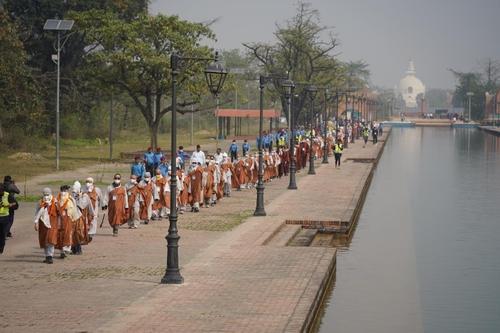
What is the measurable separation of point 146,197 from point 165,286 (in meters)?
7.64

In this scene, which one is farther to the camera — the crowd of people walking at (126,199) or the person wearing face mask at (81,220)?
the person wearing face mask at (81,220)

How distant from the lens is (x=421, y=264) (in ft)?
71.1

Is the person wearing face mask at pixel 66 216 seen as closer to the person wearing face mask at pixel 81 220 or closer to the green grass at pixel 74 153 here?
the person wearing face mask at pixel 81 220

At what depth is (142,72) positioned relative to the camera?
4800 cm

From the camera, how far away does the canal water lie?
16.3 meters

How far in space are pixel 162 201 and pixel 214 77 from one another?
6.41m

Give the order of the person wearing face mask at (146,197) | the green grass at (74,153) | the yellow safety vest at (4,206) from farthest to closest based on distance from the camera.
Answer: the green grass at (74,153), the person wearing face mask at (146,197), the yellow safety vest at (4,206)

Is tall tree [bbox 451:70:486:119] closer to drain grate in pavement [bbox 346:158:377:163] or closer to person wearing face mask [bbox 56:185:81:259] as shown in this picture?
drain grate in pavement [bbox 346:158:377:163]

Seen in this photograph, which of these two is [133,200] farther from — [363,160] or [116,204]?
[363,160]

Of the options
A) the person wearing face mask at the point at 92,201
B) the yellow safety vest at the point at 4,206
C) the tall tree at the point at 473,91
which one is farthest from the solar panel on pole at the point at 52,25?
the tall tree at the point at 473,91

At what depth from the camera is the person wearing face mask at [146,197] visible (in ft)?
76.9

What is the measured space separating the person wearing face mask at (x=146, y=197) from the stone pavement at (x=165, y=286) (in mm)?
371

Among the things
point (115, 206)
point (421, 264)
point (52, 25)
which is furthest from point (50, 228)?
point (52, 25)

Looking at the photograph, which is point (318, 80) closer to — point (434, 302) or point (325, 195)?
point (325, 195)
